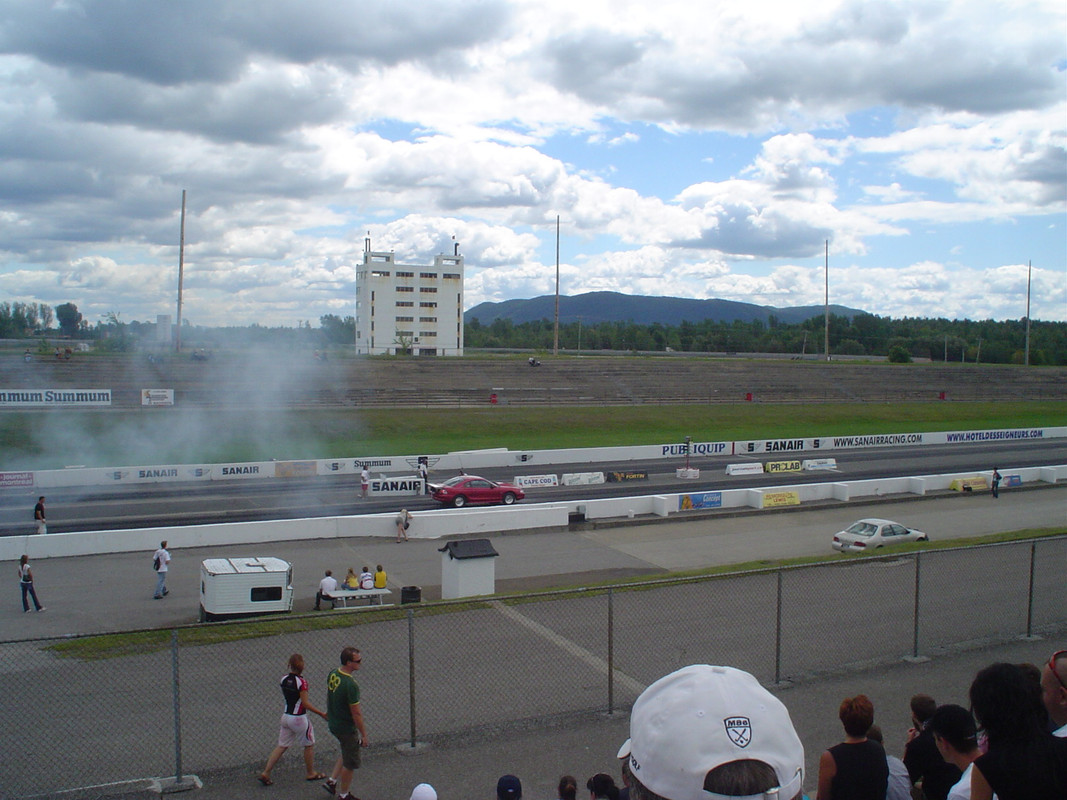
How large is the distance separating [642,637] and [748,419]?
46480mm

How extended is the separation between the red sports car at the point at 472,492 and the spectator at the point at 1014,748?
86.7 feet

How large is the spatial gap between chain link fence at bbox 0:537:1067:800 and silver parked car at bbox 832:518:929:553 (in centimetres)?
794

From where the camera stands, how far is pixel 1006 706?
322 cm

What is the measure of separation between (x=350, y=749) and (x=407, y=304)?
107004 millimetres

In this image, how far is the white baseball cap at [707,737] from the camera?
2.14 m

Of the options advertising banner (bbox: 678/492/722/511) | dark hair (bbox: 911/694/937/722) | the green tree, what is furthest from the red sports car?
the green tree

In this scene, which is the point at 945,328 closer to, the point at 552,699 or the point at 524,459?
the point at 524,459

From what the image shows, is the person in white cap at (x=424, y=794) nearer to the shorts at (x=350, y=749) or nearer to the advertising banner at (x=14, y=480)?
the shorts at (x=350, y=749)

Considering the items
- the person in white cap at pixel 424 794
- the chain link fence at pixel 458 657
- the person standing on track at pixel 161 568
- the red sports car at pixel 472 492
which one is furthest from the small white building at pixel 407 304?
the person in white cap at pixel 424 794

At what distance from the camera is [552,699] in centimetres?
864

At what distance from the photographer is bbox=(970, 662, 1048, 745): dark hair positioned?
3201mm

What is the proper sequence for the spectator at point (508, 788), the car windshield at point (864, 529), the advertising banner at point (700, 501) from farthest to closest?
the advertising banner at point (700, 501), the car windshield at point (864, 529), the spectator at point (508, 788)

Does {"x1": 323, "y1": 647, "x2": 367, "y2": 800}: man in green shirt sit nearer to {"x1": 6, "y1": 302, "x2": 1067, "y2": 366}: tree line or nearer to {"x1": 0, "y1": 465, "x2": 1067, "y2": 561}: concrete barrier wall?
{"x1": 0, "y1": 465, "x2": 1067, "y2": 561}: concrete barrier wall

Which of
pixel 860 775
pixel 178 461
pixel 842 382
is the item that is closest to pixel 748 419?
pixel 842 382
